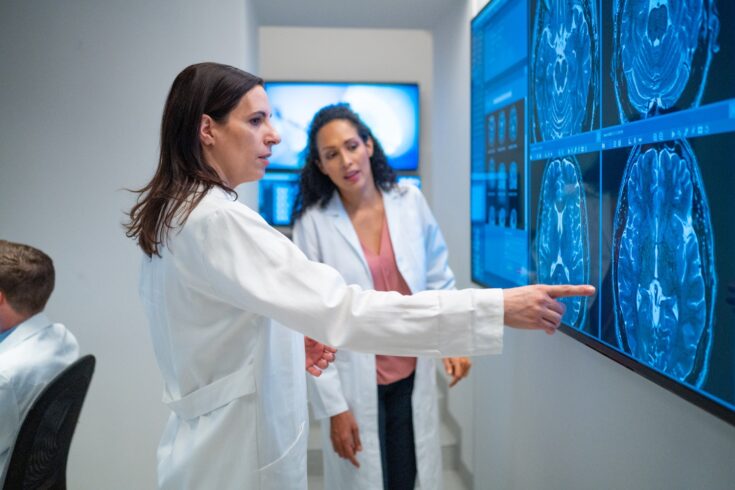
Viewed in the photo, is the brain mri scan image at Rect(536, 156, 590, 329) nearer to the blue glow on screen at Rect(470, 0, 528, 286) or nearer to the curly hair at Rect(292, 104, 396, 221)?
the blue glow on screen at Rect(470, 0, 528, 286)

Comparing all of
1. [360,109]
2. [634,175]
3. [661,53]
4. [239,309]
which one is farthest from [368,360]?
[360,109]

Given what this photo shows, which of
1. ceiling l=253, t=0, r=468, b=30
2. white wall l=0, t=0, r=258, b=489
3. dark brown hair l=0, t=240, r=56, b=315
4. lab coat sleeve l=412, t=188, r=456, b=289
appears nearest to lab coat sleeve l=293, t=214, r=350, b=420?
lab coat sleeve l=412, t=188, r=456, b=289

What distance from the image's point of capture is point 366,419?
6.76 feet

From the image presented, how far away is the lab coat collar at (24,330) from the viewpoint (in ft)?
5.75

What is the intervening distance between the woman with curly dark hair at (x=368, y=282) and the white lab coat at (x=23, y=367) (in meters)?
0.72

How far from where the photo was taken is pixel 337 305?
1.20 m

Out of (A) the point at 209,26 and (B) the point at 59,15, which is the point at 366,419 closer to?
(A) the point at 209,26

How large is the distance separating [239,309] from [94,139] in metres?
1.65

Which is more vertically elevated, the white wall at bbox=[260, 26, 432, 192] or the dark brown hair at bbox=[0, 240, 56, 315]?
the white wall at bbox=[260, 26, 432, 192]

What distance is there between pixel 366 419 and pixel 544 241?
29.7 inches

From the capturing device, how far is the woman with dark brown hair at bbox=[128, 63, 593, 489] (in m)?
1.20

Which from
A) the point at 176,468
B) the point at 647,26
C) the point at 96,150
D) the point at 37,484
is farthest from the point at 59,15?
the point at 647,26

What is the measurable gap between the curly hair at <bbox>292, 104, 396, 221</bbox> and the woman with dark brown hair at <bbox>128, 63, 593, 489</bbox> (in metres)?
0.77

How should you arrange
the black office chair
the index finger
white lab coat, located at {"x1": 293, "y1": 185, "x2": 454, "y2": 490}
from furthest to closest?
white lab coat, located at {"x1": 293, "y1": 185, "x2": 454, "y2": 490}
the black office chair
the index finger
